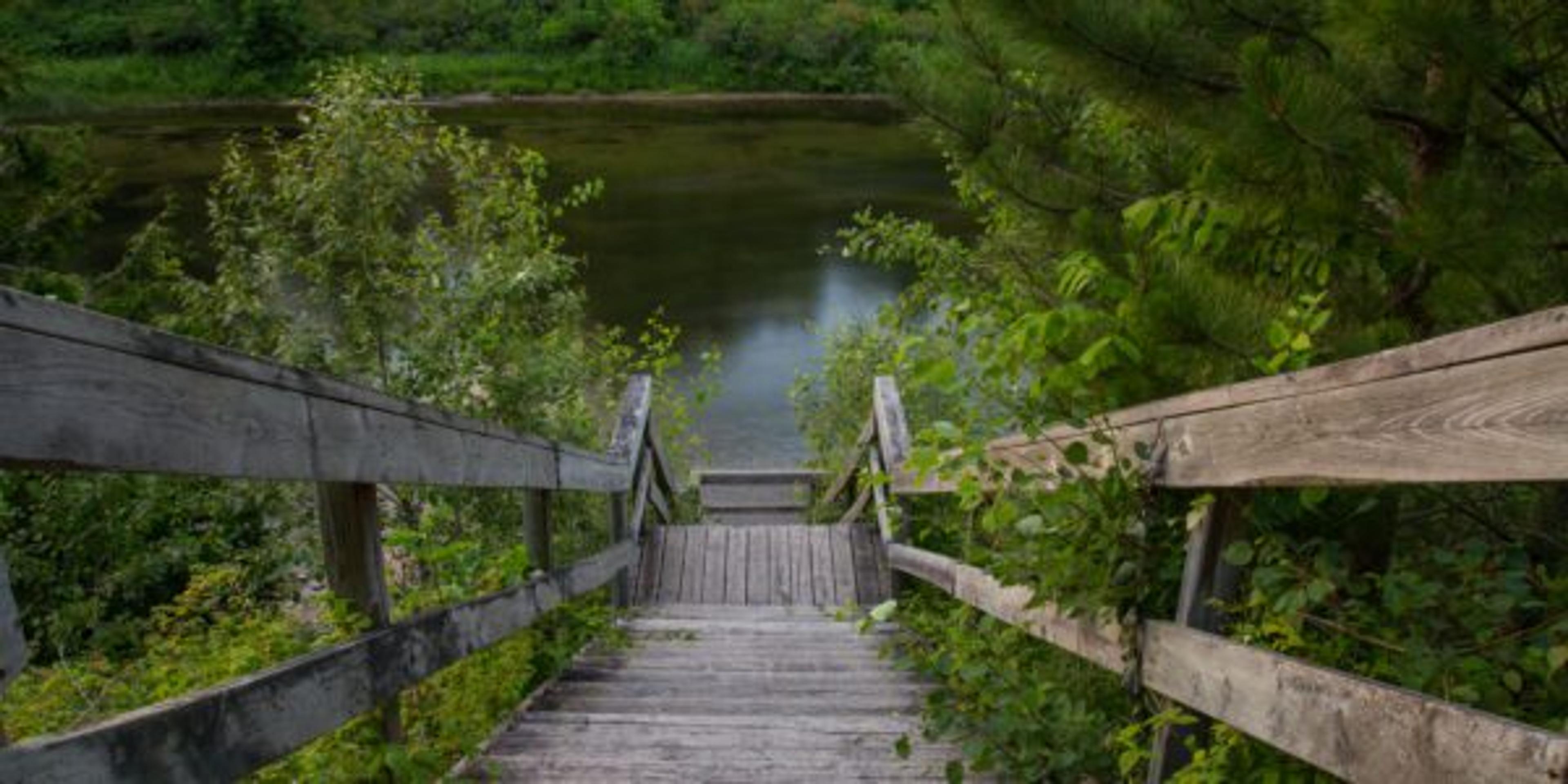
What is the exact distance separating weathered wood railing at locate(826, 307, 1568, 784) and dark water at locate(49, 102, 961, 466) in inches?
192

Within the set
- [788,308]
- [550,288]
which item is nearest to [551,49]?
[788,308]

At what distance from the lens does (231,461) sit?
4.96 ft

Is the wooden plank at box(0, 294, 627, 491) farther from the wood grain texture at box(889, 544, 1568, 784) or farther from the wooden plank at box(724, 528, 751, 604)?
the wooden plank at box(724, 528, 751, 604)

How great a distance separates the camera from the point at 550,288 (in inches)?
305

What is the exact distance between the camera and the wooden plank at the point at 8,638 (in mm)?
1136

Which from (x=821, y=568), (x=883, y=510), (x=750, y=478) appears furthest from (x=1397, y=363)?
(x=750, y=478)

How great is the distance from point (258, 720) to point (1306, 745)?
1396 mm

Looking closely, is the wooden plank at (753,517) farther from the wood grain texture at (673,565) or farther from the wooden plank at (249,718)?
the wooden plank at (249,718)

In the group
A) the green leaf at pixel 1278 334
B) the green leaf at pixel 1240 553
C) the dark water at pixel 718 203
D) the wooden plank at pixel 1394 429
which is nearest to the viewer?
the wooden plank at pixel 1394 429

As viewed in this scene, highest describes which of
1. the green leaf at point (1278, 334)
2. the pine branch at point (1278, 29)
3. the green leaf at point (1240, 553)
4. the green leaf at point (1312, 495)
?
the pine branch at point (1278, 29)

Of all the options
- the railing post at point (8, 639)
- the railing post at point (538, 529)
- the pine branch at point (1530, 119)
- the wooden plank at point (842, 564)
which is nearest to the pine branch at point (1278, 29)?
the pine branch at point (1530, 119)

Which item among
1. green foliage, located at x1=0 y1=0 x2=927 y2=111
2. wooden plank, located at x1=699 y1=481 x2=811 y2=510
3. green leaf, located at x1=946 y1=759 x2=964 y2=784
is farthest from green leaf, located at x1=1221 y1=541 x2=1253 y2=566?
green foliage, located at x1=0 y1=0 x2=927 y2=111

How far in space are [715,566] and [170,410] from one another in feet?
18.3

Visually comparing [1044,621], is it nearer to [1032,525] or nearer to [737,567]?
[1032,525]
